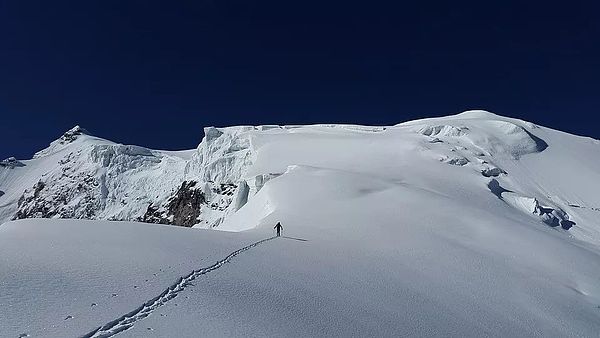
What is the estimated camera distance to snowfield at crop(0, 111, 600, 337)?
33.9 ft

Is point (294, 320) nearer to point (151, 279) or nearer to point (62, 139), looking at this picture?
point (151, 279)

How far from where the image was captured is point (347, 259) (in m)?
17.8

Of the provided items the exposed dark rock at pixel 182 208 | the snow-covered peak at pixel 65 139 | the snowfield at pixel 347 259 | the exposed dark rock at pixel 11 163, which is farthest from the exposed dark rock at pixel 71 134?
the snowfield at pixel 347 259

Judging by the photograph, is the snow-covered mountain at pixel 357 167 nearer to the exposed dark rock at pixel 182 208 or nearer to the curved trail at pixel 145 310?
the exposed dark rock at pixel 182 208

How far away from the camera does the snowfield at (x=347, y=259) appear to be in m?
10.3

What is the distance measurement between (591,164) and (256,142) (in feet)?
139

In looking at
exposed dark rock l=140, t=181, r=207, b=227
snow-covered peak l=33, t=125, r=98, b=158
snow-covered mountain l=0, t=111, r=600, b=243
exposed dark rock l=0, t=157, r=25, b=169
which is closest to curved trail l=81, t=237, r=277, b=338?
snow-covered mountain l=0, t=111, r=600, b=243

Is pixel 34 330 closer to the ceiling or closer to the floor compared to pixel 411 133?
closer to the floor

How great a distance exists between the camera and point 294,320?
36.0ft

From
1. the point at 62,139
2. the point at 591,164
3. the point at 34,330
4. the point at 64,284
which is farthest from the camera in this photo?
the point at 62,139

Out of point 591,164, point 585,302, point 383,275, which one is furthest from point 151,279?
point 591,164

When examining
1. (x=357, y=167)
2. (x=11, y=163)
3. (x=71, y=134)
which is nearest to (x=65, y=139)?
(x=71, y=134)

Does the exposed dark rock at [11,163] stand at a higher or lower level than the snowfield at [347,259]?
higher

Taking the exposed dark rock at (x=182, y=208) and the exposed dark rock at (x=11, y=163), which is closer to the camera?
the exposed dark rock at (x=182, y=208)
